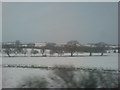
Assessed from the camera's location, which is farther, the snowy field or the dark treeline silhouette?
the dark treeline silhouette

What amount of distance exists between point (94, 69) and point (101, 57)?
1.55 ft

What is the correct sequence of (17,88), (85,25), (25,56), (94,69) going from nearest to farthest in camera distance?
1. (17,88)
2. (94,69)
3. (25,56)
4. (85,25)

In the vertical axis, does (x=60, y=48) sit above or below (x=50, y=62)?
above

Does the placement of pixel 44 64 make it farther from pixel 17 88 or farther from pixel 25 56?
pixel 17 88

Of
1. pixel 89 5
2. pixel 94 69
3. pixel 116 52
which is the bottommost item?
pixel 94 69

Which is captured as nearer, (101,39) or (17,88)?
(17,88)

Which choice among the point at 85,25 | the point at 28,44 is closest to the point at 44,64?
the point at 28,44

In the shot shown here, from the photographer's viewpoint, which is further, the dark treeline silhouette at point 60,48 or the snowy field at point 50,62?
the dark treeline silhouette at point 60,48

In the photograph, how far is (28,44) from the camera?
618 centimetres

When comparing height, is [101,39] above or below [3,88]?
above

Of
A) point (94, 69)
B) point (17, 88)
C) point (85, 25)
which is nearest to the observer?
point (17, 88)

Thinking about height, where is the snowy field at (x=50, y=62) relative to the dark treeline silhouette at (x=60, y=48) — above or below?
below

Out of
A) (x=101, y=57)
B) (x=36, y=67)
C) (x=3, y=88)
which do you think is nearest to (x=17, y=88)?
(x=3, y=88)

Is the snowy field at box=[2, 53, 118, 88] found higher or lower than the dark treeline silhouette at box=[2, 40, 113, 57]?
lower
